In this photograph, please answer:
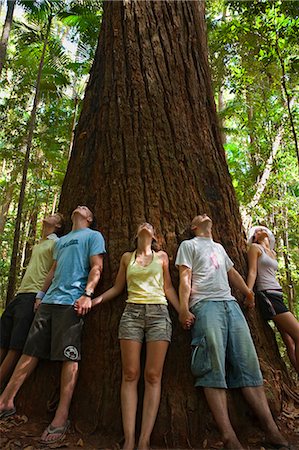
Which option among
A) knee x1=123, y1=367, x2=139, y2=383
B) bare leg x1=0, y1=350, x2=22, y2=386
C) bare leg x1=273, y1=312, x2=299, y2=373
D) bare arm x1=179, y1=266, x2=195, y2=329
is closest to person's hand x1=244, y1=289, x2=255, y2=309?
bare leg x1=273, y1=312, x2=299, y2=373

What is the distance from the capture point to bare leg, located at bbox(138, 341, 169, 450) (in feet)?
9.14

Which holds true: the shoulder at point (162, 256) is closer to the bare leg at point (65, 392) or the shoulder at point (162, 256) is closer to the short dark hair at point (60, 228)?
the bare leg at point (65, 392)

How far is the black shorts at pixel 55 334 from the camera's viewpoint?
10.8 feet

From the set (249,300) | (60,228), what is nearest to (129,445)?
(249,300)

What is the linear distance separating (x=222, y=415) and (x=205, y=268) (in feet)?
4.23

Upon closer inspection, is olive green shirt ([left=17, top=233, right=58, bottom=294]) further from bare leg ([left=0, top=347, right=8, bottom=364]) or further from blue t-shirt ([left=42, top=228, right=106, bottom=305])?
bare leg ([left=0, top=347, right=8, bottom=364])

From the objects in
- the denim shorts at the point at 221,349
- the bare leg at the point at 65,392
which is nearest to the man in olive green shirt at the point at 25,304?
the bare leg at the point at 65,392

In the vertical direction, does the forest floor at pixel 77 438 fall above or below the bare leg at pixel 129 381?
below

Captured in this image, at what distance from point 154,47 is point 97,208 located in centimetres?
245

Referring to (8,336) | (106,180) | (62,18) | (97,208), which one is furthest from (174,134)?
(62,18)

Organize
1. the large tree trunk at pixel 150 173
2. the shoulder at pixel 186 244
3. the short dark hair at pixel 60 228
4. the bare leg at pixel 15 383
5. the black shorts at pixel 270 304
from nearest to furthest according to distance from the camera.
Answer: the large tree trunk at pixel 150 173 → the bare leg at pixel 15 383 → the shoulder at pixel 186 244 → the black shorts at pixel 270 304 → the short dark hair at pixel 60 228

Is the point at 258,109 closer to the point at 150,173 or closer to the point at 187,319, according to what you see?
the point at 150,173

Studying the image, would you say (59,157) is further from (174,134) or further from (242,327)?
(242,327)

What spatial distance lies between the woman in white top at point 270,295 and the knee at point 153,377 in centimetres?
154
